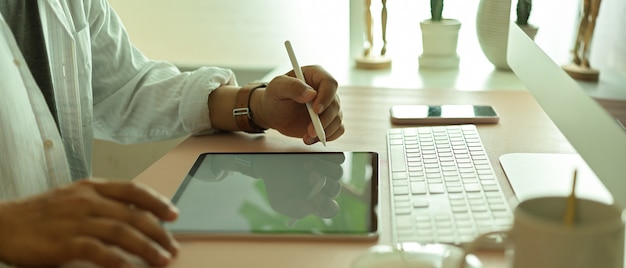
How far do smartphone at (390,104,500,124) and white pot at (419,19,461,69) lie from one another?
400mm

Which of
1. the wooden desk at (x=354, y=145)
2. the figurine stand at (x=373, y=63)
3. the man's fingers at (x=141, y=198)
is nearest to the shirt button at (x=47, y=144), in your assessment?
the wooden desk at (x=354, y=145)


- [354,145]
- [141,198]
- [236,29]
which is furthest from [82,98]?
[236,29]

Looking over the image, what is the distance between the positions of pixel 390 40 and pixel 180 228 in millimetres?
1136

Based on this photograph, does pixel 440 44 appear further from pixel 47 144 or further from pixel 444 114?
pixel 47 144

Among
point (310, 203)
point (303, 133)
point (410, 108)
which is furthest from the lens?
point (410, 108)

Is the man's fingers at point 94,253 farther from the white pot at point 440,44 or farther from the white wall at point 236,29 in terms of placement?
the white wall at point 236,29

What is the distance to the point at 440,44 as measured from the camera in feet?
5.63

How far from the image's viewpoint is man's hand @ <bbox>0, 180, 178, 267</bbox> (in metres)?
0.71

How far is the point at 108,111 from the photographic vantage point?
4.47ft

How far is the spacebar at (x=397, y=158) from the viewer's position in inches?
40.2

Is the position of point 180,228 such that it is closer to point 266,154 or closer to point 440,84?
point 266,154

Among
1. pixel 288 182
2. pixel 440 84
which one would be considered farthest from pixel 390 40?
pixel 288 182

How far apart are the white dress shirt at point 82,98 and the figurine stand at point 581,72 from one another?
1.86 ft

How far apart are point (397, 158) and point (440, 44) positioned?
71 centimetres
